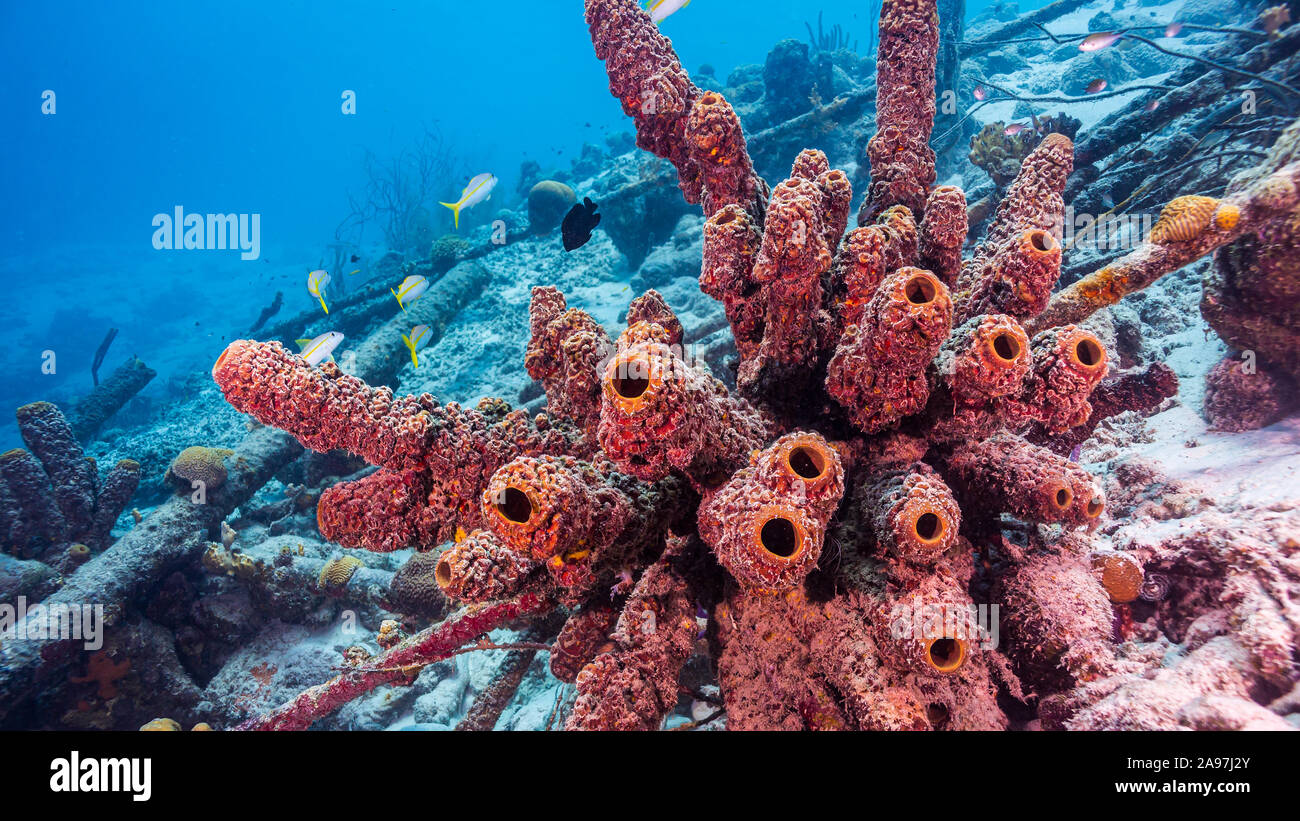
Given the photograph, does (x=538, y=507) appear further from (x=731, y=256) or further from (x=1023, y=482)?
(x=1023, y=482)

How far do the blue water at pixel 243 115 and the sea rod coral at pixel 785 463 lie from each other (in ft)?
126

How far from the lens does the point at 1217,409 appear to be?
113 inches

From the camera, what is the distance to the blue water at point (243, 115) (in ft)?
135

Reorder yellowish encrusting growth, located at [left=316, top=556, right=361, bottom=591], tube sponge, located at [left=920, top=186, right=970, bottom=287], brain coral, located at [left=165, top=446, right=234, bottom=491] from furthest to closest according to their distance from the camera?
brain coral, located at [left=165, top=446, right=234, bottom=491] < yellowish encrusting growth, located at [left=316, top=556, right=361, bottom=591] < tube sponge, located at [left=920, top=186, right=970, bottom=287]

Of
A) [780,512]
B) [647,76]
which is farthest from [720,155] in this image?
[780,512]

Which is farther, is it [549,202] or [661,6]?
[549,202]

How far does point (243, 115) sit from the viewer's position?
89312 mm

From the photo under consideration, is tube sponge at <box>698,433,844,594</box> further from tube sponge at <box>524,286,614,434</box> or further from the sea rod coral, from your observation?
tube sponge at <box>524,286,614,434</box>

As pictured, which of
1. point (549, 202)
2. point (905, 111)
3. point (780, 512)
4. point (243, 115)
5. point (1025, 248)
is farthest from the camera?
point (243, 115)

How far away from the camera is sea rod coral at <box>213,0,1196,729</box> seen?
1.62 metres

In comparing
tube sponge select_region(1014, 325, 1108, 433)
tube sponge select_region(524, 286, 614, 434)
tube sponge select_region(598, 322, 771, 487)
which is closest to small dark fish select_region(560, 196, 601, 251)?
tube sponge select_region(524, 286, 614, 434)

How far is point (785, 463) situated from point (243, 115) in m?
125

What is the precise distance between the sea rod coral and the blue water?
3828 cm
